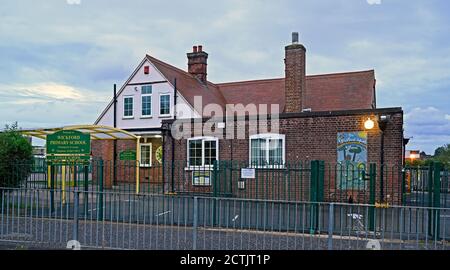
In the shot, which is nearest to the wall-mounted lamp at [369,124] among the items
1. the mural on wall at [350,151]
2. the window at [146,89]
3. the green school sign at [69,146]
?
the mural on wall at [350,151]

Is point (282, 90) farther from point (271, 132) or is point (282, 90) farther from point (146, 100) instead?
point (271, 132)

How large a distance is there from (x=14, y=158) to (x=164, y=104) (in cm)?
1160

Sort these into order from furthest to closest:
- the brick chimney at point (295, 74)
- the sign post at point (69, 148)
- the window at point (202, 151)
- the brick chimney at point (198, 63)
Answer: the brick chimney at point (198, 63) < the brick chimney at point (295, 74) < the window at point (202, 151) < the sign post at point (69, 148)

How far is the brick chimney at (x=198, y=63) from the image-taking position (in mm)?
26875

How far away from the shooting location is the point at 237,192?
14.6m

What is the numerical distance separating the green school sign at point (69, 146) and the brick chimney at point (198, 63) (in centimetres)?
1655

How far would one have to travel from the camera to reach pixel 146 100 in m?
24.1

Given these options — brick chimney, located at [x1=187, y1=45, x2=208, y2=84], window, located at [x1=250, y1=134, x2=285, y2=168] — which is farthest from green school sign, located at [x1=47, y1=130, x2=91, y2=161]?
brick chimney, located at [x1=187, y1=45, x2=208, y2=84]

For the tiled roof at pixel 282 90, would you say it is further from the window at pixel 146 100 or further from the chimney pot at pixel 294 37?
the chimney pot at pixel 294 37

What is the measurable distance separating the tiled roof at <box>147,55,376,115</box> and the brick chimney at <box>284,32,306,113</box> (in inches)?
228

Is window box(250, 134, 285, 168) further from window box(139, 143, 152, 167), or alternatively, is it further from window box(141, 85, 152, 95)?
window box(141, 85, 152, 95)

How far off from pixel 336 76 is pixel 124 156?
49.6ft
